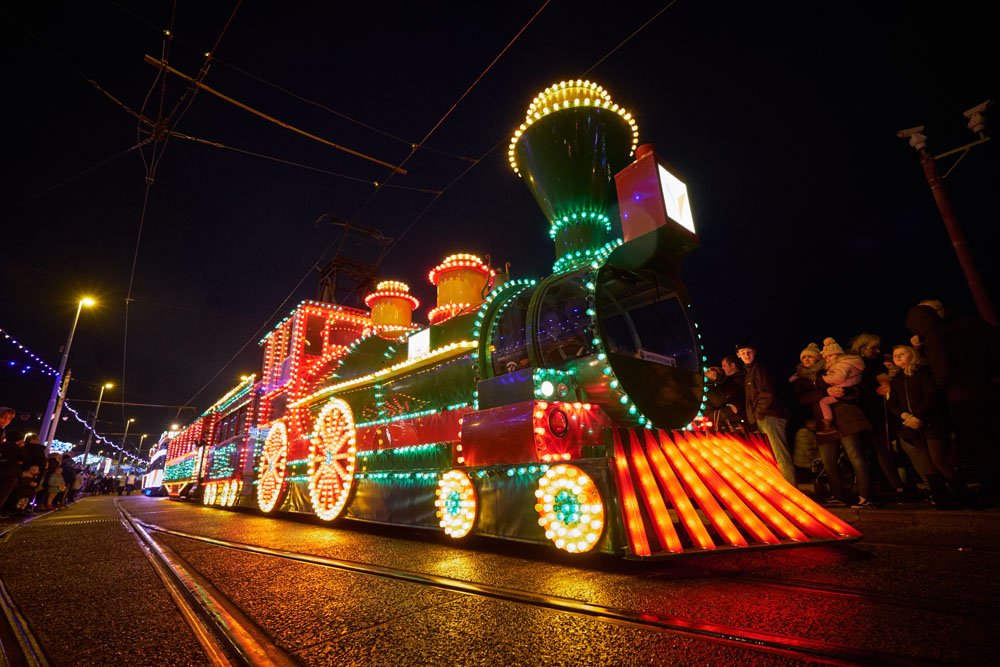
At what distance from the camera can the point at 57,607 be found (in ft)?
7.15

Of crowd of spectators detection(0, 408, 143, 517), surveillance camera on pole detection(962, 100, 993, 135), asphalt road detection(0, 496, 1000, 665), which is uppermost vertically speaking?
surveillance camera on pole detection(962, 100, 993, 135)

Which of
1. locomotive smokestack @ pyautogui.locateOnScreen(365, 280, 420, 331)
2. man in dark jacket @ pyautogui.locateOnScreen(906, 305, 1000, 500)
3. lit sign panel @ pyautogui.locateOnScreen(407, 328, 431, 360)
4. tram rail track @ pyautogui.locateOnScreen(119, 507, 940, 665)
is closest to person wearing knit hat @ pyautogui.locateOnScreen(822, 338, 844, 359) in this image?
man in dark jacket @ pyautogui.locateOnScreen(906, 305, 1000, 500)

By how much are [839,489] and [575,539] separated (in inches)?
148

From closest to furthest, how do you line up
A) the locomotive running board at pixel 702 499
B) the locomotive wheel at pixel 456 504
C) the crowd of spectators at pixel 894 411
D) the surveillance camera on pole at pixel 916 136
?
the locomotive running board at pixel 702 499 → the locomotive wheel at pixel 456 504 → the crowd of spectators at pixel 894 411 → the surveillance camera on pole at pixel 916 136

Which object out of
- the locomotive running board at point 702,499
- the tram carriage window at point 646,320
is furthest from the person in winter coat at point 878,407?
the tram carriage window at point 646,320

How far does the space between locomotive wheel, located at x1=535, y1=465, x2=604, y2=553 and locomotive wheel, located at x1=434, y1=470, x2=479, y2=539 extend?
86cm

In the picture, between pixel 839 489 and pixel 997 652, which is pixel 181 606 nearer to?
pixel 997 652

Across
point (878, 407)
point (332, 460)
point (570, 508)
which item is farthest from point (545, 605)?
point (878, 407)

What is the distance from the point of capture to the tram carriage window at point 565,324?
12.9 feet

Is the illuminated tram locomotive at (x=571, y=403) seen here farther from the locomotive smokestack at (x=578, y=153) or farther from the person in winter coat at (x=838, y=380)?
the person in winter coat at (x=838, y=380)

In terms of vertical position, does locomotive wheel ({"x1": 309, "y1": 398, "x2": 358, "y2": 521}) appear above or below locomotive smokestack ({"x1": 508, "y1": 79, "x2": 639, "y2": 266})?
below

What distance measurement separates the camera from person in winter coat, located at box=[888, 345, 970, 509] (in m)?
4.11

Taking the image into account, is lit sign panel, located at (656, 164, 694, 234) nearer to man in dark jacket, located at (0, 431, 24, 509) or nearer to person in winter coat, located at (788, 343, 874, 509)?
person in winter coat, located at (788, 343, 874, 509)

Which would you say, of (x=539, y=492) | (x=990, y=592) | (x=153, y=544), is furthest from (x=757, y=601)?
(x=153, y=544)
